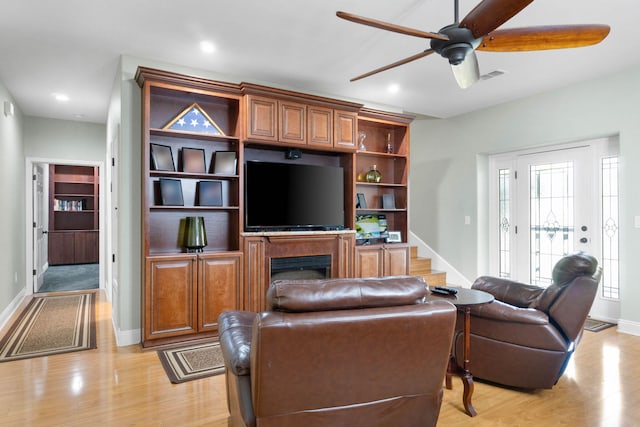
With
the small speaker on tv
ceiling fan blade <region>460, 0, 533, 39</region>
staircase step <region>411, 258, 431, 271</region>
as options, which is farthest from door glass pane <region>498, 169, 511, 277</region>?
ceiling fan blade <region>460, 0, 533, 39</region>

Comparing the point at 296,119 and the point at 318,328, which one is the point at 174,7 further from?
the point at 318,328

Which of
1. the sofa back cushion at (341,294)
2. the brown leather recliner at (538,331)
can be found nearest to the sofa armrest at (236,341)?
the sofa back cushion at (341,294)

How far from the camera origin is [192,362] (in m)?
3.21

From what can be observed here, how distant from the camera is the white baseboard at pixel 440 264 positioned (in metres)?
5.83

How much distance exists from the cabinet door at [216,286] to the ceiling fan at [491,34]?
2611mm

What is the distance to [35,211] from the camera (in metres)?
6.00

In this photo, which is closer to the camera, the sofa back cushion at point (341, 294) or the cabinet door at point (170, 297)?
the sofa back cushion at point (341, 294)

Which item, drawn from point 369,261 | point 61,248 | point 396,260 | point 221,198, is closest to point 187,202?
point 221,198

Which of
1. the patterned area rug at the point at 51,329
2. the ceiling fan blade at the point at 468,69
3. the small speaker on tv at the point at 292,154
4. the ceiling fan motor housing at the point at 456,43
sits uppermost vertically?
the ceiling fan motor housing at the point at 456,43

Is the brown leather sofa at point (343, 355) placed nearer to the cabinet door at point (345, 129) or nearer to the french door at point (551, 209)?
the cabinet door at point (345, 129)

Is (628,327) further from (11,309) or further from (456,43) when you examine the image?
(11,309)

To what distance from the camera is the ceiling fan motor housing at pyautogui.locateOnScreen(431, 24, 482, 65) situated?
6.91 ft

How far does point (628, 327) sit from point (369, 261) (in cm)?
272

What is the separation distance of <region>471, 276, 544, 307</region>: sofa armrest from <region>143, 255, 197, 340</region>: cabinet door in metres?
2.61
